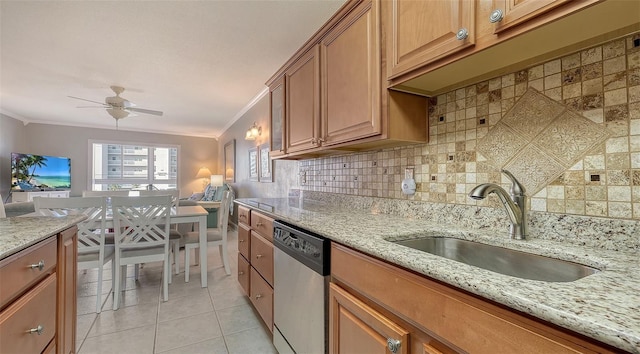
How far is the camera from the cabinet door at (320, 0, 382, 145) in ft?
4.24

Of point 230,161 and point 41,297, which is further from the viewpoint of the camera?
point 230,161

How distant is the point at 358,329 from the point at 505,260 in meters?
0.57

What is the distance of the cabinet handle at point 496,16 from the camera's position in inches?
31.4

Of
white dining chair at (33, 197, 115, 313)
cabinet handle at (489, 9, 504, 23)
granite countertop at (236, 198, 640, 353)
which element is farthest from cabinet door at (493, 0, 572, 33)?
white dining chair at (33, 197, 115, 313)

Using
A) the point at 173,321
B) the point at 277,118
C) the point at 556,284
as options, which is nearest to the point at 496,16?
the point at 556,284

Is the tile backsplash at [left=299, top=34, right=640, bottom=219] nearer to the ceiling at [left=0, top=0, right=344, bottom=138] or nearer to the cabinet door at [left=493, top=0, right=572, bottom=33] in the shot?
the cabinet door at [left=493, top=0, right=572, bottom=33]

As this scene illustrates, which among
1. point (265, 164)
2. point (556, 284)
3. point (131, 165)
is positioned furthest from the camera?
point (131, 165)

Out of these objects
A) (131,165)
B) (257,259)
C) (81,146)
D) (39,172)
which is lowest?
(257,259)

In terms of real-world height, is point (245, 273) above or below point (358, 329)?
below

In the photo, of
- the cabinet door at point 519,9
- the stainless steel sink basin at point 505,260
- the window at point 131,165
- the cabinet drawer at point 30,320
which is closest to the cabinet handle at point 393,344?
the stainless steel sink basin at point 505,260

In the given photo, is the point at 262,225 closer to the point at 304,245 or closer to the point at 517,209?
the point at 304,245

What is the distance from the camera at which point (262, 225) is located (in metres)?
1.83

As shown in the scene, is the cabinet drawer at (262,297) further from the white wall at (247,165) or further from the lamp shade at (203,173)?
the lamp shade at (203,173)

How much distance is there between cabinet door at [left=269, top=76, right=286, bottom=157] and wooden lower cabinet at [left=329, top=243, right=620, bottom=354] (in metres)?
1.45
